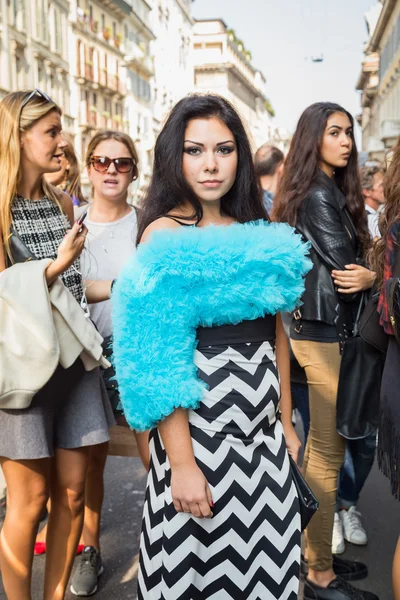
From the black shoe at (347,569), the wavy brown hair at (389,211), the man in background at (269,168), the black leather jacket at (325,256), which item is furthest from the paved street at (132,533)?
the man in background at (269,168)

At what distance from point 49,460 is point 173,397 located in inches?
39.1

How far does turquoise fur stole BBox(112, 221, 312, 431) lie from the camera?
1890mm

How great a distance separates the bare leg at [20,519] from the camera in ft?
8.29

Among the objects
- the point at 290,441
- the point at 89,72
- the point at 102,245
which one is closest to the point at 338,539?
the point at 290,441

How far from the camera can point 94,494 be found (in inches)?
133

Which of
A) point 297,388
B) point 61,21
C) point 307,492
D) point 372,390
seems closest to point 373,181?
point 297,388

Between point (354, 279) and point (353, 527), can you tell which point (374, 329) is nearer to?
point (354, 279)

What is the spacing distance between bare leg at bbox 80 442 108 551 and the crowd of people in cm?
1

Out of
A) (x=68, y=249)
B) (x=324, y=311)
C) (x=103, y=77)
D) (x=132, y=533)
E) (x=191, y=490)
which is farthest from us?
(x=103, y=77)

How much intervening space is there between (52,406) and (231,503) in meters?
0.89

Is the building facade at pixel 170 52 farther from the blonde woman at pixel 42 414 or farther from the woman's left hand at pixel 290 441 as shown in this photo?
the woman's left hand at pixel 290 441

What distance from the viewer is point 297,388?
11.8 ft

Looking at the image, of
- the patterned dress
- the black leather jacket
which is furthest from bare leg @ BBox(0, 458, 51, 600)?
the black leather jacket

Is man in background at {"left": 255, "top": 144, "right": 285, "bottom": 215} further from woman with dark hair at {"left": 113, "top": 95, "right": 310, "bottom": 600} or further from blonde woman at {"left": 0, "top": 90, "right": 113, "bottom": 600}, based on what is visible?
woman with dark hair at {"left": 113, "top": 95, "right": 310, "bottom": 600}
